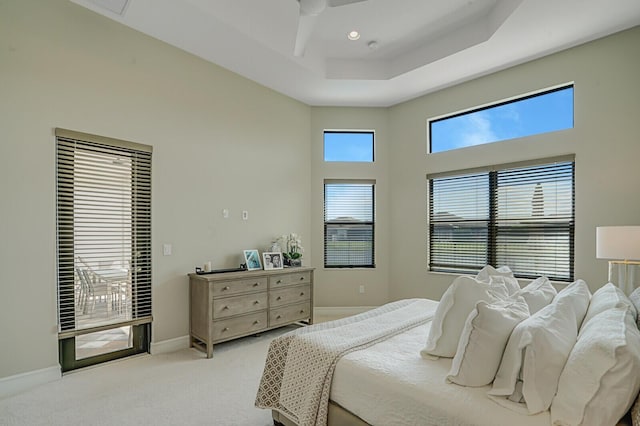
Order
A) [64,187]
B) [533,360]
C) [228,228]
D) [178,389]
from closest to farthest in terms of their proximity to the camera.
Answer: [533,360], [178,389], [64,187], [228,228]

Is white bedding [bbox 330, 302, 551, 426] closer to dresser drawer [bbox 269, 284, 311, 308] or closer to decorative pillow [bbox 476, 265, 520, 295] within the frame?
decorative pillow [bbox 476, 265, 520, 295]

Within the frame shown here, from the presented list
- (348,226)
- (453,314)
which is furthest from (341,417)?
(348,226)

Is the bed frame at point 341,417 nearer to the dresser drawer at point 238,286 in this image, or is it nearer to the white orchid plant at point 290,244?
the dresser drawer at point 238,286

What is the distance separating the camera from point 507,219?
4.14 meters

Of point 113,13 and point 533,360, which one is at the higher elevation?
point 113,13

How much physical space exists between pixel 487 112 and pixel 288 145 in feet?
9.02

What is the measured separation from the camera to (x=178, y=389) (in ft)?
8.92

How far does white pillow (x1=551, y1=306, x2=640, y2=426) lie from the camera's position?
1.19 metres

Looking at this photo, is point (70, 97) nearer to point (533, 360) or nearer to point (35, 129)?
point (35, 129)

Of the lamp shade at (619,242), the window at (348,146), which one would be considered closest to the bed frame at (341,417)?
the lamp shade at (619,242)

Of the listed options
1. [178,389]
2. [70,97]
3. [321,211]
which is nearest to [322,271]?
[321,211]

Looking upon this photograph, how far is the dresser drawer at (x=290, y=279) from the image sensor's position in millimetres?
4047

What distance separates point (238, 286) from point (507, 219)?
3341mm

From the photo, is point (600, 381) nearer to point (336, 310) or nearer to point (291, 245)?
point (291, 245)
